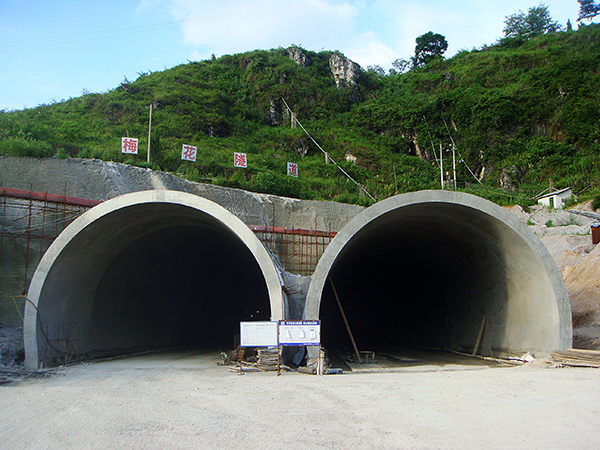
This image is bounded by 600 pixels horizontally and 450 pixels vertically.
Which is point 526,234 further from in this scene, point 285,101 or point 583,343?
point 285,101

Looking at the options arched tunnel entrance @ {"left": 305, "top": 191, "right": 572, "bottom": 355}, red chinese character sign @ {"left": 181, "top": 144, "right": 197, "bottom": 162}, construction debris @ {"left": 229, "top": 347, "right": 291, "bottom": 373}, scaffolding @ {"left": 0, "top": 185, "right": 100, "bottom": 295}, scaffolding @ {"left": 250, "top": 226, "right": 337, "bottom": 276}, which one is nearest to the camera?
construction debris @ {"left": 229, "top": 347, "right": 291, "bottom": 373}

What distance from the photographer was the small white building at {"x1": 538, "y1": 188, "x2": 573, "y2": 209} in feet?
105

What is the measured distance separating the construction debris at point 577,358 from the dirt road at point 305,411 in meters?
0.46

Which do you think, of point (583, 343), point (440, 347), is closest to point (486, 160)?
point (440, 347)

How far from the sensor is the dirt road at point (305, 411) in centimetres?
508

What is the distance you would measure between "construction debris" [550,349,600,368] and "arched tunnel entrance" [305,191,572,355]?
1.11 feet

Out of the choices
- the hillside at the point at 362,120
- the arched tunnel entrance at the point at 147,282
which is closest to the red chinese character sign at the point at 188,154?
the hillside at the point at 362,120

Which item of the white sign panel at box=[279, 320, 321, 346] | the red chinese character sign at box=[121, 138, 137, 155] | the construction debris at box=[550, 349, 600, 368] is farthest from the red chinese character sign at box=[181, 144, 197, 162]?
the construction debris at box=[550, 349, 600, 368]

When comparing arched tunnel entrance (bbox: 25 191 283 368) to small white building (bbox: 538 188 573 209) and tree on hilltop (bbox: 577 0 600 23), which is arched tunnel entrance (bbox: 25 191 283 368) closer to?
small white building (bbox: 538 188 573 209)

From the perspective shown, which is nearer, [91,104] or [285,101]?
[91,104]

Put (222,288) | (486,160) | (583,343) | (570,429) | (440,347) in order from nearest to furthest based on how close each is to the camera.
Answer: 1. (570,429)
2. (583,343)
3. (440,347)
4. (222,288)
5. (486,160)

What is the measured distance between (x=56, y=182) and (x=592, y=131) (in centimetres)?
4085

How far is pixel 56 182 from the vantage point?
1745 cm

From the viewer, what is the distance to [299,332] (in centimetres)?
991
